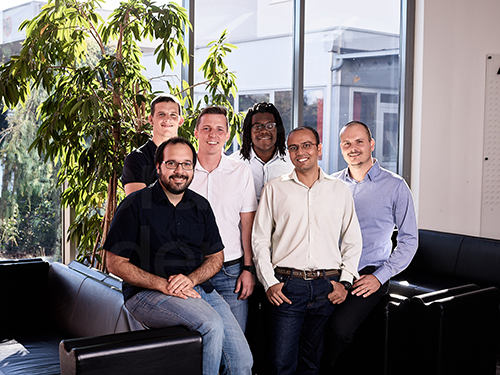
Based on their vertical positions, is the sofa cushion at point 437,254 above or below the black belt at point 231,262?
below

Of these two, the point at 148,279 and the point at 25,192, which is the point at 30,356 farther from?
the point at 25,192

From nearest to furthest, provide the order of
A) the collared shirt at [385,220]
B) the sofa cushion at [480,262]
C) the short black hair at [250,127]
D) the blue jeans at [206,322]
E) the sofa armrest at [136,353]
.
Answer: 1. the sofa armrest at [136,353]
2. the blue jeans at [206,322]
3. the collared shirt at [385,220]
4. the short black hair at [250,127]
5. the sofa cushion at [480,262]

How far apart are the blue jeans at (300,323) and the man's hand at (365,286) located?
0.13m

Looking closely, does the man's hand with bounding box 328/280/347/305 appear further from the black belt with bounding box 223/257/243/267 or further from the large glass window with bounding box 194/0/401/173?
the large glass window with bounding box 194/0/401/173

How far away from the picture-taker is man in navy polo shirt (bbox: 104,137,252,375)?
6.88 feet

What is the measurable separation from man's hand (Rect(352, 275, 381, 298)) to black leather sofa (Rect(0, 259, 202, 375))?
871mm

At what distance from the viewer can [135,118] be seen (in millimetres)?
3178

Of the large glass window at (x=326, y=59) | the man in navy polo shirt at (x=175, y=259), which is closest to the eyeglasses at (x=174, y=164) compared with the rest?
the man in navy polo shirt at (x=175, y=259)

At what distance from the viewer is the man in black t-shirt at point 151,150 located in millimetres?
2527

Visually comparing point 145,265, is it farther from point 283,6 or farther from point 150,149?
point 283,6

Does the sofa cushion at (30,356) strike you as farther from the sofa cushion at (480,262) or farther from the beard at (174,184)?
the sofa cushion at (480,262)

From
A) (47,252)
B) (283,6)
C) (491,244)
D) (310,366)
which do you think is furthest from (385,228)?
(283,6)

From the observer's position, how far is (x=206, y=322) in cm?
206

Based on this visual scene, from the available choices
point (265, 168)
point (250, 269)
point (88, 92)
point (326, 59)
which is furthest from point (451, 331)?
point (326, 59)
